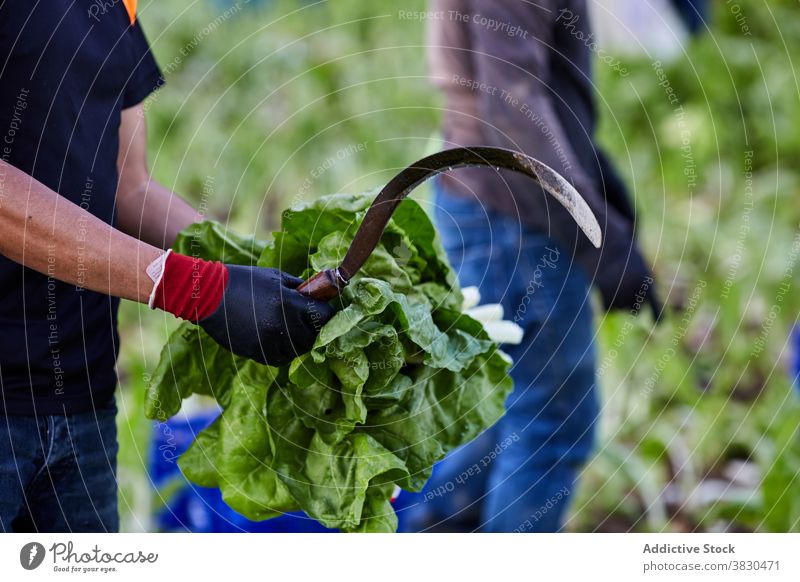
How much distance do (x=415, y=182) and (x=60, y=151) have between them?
491mm

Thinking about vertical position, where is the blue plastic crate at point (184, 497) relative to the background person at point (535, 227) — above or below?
below

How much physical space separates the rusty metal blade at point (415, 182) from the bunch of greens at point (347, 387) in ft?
0.13

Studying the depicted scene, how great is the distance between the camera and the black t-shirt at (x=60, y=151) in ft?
3.72

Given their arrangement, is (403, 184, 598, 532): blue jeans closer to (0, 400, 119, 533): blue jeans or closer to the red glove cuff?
(0, 400, 119, 533): blue jeans

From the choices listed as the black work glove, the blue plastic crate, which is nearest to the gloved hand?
the black work glove

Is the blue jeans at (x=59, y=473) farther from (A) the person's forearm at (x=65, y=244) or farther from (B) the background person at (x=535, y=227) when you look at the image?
(B) the background person at (x=535, y=227)

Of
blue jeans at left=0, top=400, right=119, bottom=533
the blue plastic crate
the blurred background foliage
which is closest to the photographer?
blue jeans at left=0, top=400, right=119, bottom=533

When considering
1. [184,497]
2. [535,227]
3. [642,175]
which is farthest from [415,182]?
[642,175]

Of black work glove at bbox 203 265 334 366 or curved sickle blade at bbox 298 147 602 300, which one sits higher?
curved sickle blade at bbox 298 147 602 300

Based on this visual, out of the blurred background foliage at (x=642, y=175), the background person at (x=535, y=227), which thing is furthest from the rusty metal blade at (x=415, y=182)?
the blurred background foliage at (x=642, y=175)

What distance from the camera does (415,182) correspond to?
3.58 feet

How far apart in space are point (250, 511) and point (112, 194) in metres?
0.51

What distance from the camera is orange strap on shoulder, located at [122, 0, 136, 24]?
1292 mm
